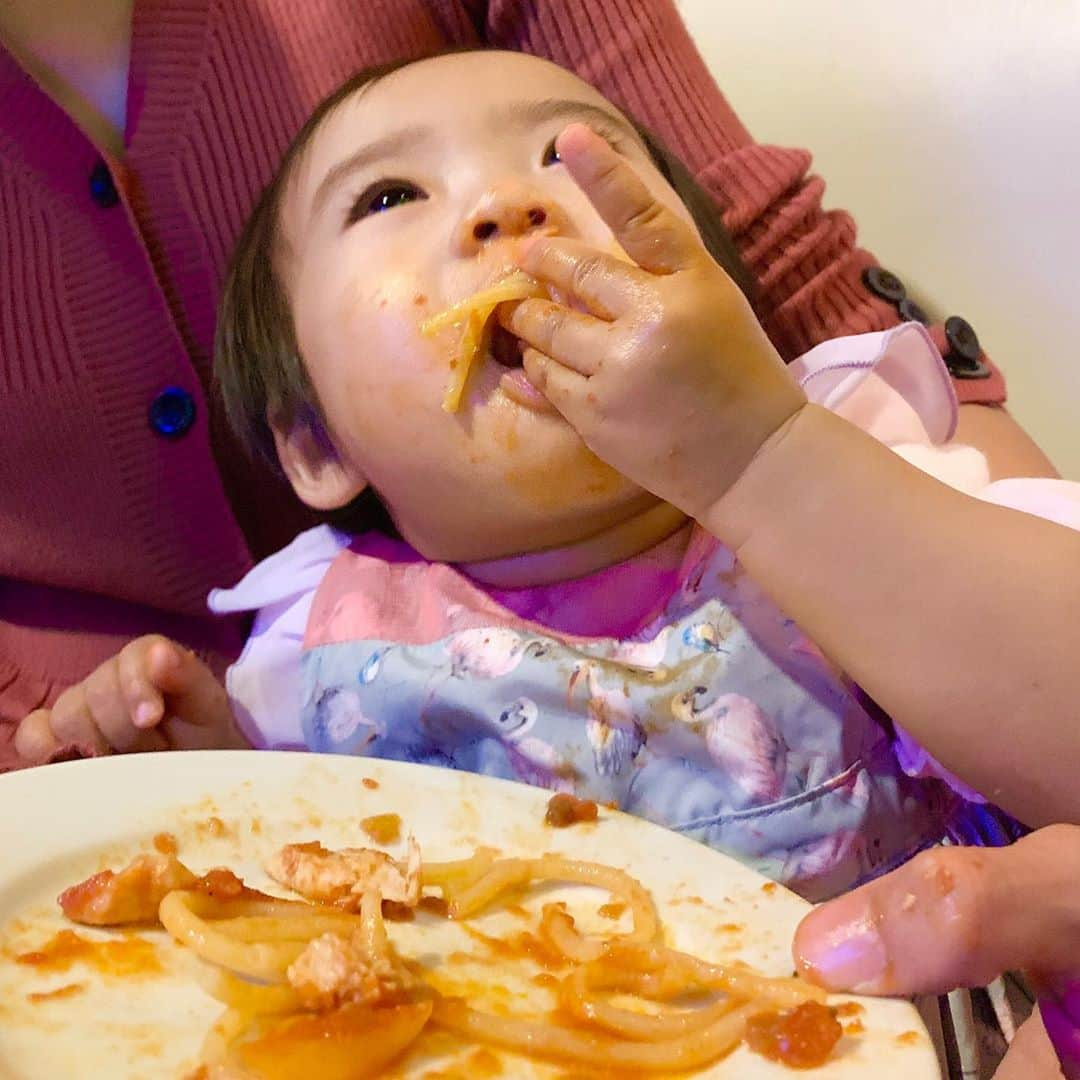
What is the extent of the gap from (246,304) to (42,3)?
0.37 m

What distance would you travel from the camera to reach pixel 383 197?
83 cm

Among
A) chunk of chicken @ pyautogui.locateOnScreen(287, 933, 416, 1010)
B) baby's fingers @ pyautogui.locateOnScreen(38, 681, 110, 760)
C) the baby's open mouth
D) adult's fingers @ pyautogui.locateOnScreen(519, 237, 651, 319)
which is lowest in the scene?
baby's fingers @ pyautogui.locateOnScreen(38, 681, 110, 760)

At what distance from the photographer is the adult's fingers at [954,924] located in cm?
49

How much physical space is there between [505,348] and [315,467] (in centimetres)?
26

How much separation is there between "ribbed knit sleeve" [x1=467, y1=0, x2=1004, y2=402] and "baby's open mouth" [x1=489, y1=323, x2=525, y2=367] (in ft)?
1.25

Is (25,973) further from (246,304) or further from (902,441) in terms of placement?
(902,441)

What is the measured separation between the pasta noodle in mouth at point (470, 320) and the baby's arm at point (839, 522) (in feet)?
0.24

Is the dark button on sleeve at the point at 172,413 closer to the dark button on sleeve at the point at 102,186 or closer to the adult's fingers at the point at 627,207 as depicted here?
the dark button on sleeve at the point at 102,186

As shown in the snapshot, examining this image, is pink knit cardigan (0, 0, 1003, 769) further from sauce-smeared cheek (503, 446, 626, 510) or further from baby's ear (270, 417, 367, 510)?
sauce-smeared cheek (503, 446, 626, 510)

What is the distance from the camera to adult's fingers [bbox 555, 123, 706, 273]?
590mm

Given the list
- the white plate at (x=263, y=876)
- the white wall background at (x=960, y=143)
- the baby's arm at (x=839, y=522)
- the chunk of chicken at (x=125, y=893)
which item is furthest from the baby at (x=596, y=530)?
the white wall background at (x=960, y=143)

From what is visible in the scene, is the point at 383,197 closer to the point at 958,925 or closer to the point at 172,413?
the point at 172,413

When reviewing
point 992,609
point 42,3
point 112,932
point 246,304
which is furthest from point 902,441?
point 42,3

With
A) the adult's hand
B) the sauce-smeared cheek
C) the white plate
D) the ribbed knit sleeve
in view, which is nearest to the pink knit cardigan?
the ribbed knit sleeve
